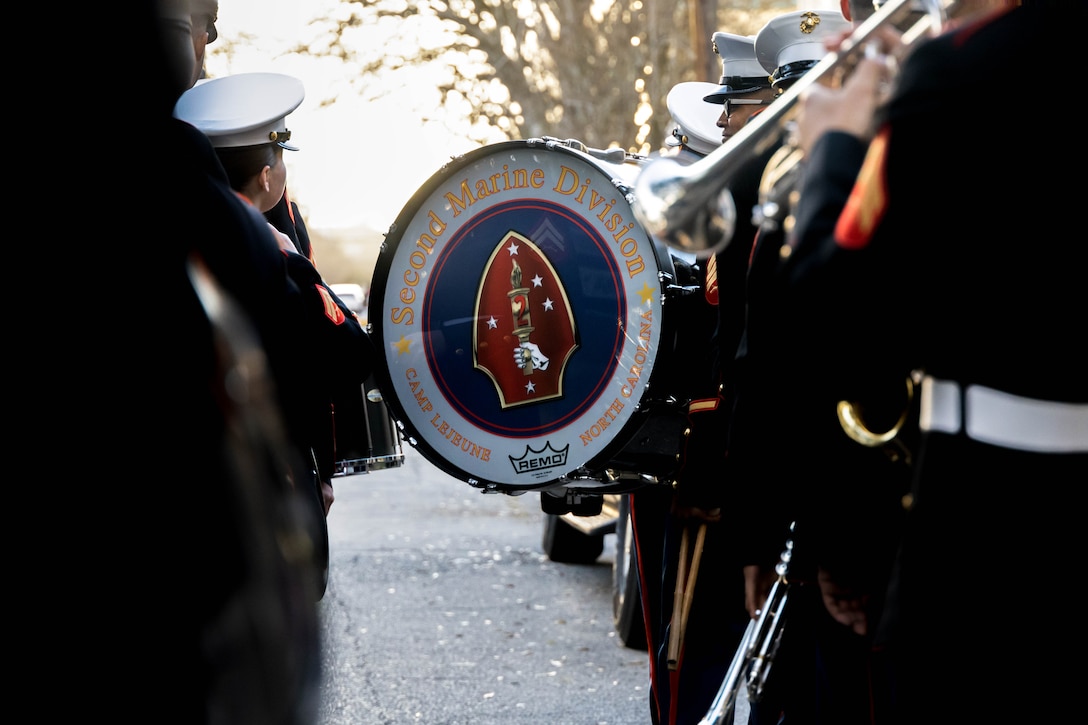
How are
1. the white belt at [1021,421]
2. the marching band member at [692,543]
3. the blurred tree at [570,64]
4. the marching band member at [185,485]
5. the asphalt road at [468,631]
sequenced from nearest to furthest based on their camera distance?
the marching band member at [185,485]
the white belt at [1021,421]
the marching band member at [692,543]
the asphalt road at [468,631]
the blurred tree at [570,64]

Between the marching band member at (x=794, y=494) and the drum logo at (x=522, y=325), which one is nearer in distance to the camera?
the marching band member at (x=794, y=494)

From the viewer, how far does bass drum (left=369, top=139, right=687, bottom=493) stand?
126 inches

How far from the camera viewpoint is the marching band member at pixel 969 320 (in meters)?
1.66

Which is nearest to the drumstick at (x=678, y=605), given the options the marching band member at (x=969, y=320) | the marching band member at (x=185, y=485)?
the marching band member at (x=969, y=320)

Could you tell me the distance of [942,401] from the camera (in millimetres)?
1771

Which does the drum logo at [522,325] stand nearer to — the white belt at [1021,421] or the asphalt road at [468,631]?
the asphalt road at [468,631]

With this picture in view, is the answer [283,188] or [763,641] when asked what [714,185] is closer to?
[763,641]

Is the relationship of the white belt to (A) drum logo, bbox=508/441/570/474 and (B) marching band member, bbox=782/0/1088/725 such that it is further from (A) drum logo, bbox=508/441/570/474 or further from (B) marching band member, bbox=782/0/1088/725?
(A) drum logo, bbox=508/441/570/474

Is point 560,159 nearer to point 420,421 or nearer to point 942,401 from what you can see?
point 420,421

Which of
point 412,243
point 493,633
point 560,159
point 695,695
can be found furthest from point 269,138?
point 493,633

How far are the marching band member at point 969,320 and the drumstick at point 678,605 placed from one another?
1492mm

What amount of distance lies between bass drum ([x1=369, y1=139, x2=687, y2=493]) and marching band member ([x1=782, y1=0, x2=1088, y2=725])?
1381 mm

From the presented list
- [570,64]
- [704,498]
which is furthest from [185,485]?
[570,64]

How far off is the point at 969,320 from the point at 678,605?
178 centimetres
